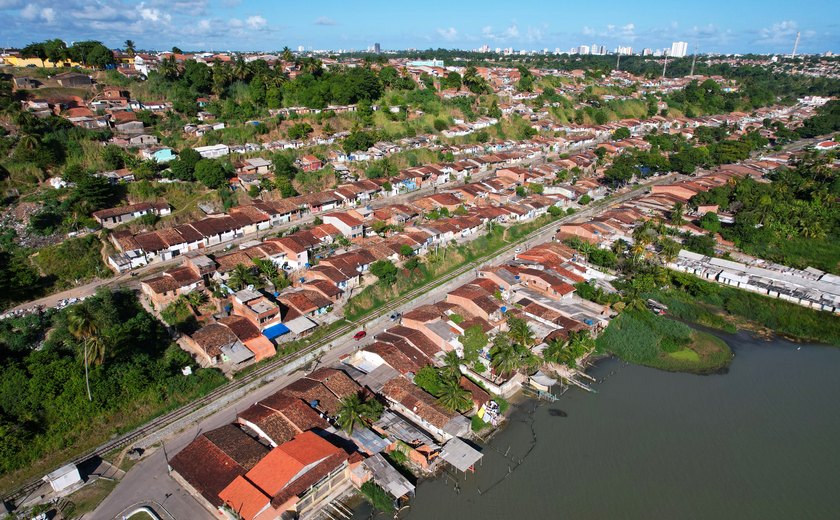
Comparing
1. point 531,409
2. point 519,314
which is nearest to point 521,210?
point 519,314

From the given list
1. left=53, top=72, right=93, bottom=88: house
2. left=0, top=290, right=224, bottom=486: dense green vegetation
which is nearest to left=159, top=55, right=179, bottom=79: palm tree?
left=53, top=72, right=93, bottom=88: house

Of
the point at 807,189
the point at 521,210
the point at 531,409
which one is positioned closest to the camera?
the point at 531,409

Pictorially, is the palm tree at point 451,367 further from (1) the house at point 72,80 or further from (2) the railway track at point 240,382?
(1) the house at point 72,80

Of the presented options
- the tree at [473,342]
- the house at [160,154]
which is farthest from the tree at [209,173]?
the tree at [473,342]

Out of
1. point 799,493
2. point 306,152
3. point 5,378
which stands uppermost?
point 306,152

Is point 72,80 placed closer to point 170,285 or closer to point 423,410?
point 170,285

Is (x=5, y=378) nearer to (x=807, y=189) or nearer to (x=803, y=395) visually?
(x=803, y=395)

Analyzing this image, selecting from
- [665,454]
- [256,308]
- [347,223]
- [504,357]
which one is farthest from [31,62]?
[665,454]
